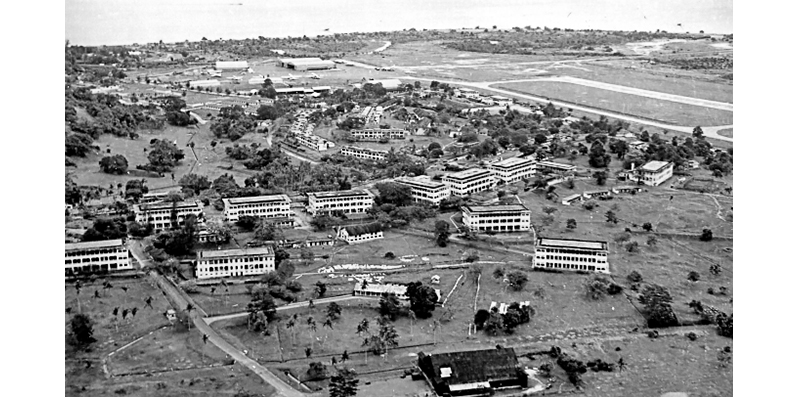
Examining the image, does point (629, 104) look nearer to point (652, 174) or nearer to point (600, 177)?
point (652, 174)

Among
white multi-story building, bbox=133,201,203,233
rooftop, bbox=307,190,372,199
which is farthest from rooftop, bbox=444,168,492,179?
white multi-story building, bbox=133,201,203,233

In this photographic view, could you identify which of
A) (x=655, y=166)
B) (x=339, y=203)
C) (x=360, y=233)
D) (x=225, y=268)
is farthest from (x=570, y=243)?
(x=655, y=166)

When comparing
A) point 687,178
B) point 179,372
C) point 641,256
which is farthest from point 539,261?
point 687,178

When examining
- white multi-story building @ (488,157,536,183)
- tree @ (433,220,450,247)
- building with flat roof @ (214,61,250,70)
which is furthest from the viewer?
building with flat roof @ (214,61,250,70)

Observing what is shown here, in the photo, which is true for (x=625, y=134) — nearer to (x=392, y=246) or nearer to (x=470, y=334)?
(x=392, y=246)

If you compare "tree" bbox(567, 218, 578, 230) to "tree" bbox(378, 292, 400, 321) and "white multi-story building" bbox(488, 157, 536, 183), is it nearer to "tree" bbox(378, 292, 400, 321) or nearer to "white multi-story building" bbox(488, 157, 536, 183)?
"white multi-story building" bbox(488, 157, 536, 183)
